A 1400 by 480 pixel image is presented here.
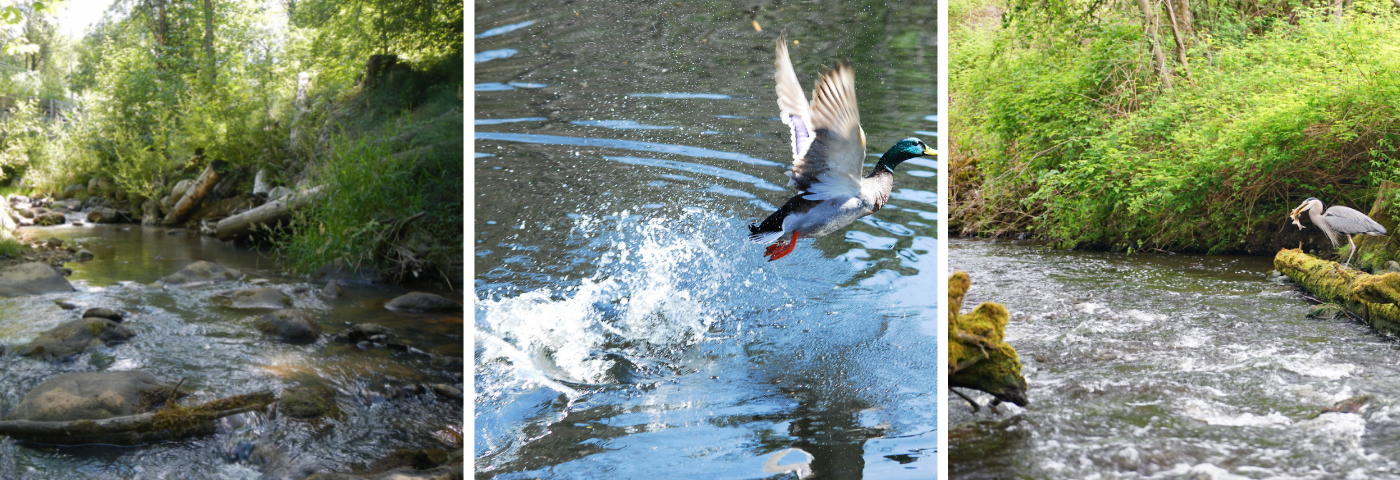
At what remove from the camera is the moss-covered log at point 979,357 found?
6.99 feet

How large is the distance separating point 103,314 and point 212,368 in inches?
14.1

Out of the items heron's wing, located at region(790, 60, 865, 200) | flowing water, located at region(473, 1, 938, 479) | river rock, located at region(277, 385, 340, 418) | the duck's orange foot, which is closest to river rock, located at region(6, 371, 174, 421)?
river rock, located at region(277, 385, 340, 418)

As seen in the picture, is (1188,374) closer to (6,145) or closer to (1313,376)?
(1313,376)

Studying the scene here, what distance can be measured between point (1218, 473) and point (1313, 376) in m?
0.44

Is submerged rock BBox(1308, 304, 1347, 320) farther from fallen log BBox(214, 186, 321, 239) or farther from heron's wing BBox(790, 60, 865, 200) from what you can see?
fallen log BBox(214, 186, 321, 239)

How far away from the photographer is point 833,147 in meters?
1.85

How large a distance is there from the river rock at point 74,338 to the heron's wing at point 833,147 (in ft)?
6.95

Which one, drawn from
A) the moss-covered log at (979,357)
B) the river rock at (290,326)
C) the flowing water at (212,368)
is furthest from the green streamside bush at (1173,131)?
the river rock at (290,326)

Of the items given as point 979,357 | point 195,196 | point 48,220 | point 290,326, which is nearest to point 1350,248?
point 979,357

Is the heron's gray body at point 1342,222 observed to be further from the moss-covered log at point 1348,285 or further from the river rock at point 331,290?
the river rock at point 331,290

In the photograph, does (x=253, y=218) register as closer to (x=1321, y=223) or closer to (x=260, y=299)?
(x=260, y=299)

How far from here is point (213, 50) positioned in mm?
2625

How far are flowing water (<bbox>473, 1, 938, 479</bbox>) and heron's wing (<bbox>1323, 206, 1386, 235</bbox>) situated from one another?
4.15ft

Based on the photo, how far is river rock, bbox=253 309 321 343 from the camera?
2721mm
